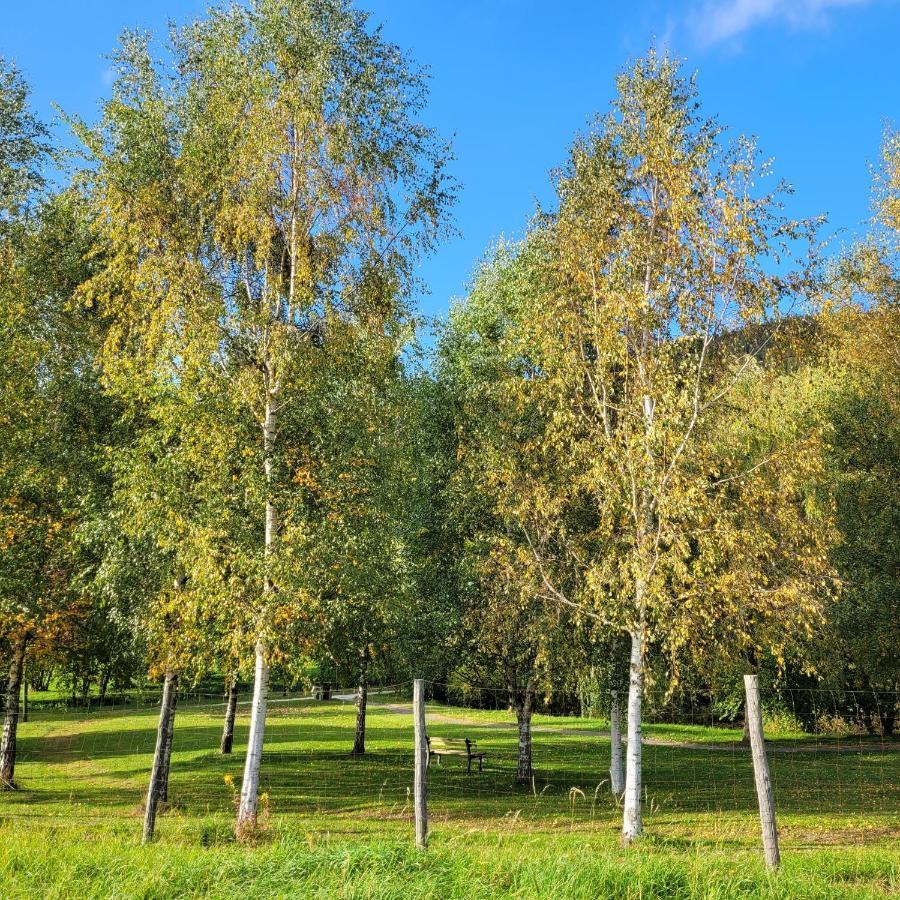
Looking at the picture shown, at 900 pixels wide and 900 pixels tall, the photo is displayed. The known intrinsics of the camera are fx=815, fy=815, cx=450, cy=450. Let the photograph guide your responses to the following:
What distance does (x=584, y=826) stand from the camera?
627 inches

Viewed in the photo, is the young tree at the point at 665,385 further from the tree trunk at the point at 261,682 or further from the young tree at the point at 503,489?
the tree trunk at the point at 261,682

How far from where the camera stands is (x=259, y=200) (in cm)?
1731

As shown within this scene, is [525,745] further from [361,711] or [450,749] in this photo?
[361,711]

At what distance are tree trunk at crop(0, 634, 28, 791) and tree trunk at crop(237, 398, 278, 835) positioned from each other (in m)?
10.3

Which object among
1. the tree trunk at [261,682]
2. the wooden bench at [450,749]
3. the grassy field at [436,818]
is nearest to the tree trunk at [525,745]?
the grassy field at [436,818]

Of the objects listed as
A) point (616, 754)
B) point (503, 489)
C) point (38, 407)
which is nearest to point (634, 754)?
point (503, 489)

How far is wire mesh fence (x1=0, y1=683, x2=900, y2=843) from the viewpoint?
59.4ft

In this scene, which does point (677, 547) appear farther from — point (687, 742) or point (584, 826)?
point (687, 742)

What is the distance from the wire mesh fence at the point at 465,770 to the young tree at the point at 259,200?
25.2 feet

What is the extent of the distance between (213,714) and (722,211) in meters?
41.3

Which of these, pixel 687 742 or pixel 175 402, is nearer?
pixel 175 402

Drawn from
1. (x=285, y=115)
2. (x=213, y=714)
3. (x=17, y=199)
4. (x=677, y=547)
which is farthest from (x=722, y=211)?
(x=213, y=714)

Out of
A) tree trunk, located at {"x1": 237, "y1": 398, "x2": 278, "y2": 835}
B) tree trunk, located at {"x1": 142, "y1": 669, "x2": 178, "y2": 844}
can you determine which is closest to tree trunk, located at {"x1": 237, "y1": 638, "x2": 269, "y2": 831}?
tree trunk, located at {"x1": 237, "y1": 398, "x2": 278, "y2": 835}

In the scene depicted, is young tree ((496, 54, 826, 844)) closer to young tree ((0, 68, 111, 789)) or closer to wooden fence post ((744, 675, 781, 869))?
wooden fence post ((744, 675, 781, 869))
